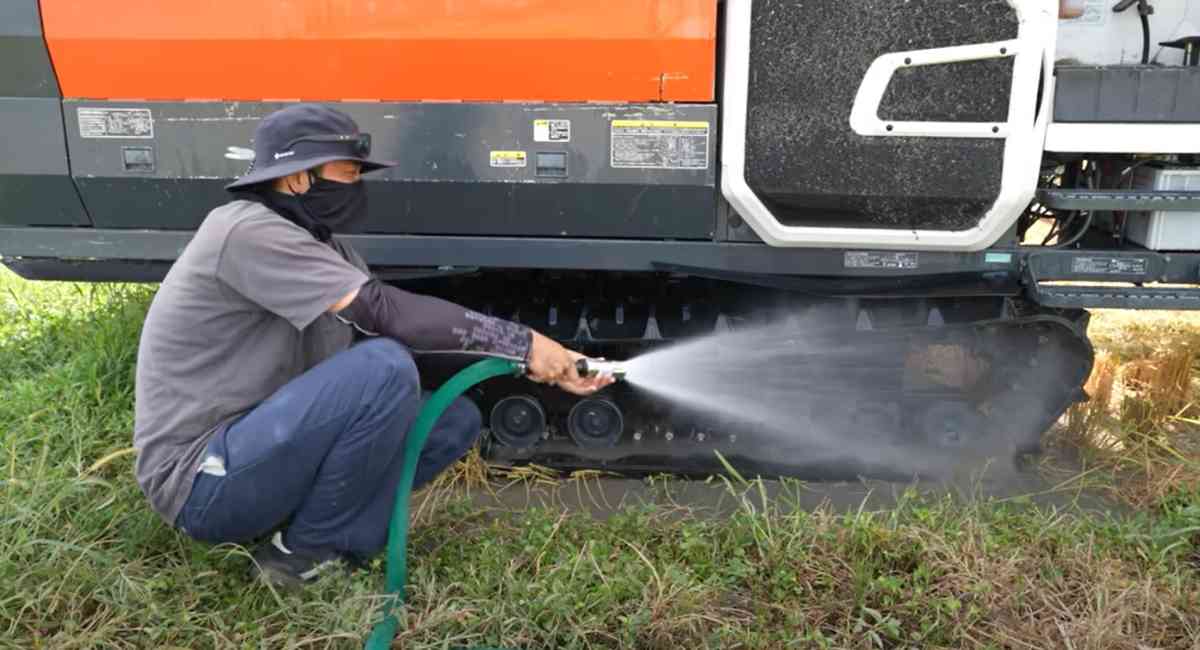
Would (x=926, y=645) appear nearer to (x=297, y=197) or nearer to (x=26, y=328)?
(x=297, y=197)

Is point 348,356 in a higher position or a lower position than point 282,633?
higher

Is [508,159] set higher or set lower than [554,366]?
higher

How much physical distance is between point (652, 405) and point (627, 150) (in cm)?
119

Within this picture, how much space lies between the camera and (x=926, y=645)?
8.39 ft

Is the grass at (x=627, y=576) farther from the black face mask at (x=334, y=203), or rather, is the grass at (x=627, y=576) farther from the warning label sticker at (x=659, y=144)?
the warning label sticker at (x=659, y=144)

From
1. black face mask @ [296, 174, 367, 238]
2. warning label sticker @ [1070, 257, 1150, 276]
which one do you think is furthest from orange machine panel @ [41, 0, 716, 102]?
warning label sticker @ [1070, 257, 1150, 276]

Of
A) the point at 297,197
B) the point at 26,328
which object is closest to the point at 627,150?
the point at 297,197

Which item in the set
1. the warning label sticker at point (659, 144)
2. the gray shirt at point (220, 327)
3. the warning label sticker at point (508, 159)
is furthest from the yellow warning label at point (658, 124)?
the gray shirt at point (220, 327)

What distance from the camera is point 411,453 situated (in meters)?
2.64

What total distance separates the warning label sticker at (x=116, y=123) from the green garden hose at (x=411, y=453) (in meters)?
1.49

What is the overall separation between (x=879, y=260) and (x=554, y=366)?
1424mm

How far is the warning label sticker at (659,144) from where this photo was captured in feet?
10.4

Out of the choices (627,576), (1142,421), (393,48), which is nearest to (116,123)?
(393,48)

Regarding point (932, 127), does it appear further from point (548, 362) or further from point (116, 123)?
point (116, 123)
